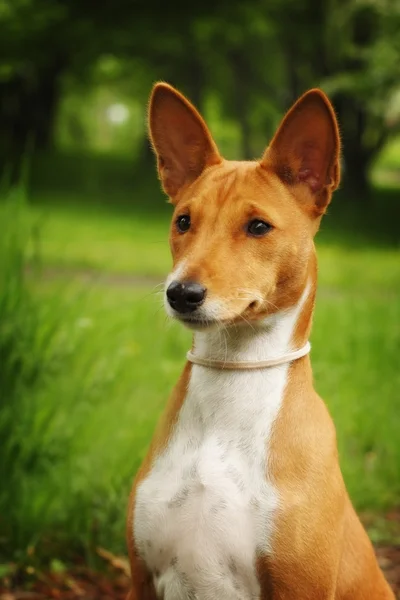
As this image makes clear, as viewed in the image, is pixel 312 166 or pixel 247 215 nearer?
pixel 247 215

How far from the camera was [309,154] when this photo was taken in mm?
2350

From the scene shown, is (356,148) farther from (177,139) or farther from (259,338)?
(259,338)

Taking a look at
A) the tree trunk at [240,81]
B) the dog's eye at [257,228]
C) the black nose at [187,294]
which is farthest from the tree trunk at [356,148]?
the black nose at [187,294]

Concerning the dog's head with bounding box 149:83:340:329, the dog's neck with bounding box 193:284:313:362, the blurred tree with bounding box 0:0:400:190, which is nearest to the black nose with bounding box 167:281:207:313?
the dog's head with bounding box 149:83:340:329

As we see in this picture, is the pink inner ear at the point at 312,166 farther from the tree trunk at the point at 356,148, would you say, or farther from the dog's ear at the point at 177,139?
the tree trunk at the point at 356,148

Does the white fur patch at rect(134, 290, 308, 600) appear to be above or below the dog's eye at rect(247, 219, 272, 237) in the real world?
below

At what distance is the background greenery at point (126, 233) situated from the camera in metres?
3.79

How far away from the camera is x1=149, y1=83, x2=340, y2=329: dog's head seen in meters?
2.08

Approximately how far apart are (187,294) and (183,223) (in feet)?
1.09

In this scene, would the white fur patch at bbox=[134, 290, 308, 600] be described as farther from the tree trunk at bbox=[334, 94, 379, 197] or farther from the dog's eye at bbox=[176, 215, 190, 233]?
the tree trunk at bbox=[334, 94, 379, 197]

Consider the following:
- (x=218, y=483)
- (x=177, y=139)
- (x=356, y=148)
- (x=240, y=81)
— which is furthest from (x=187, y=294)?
(x=240, y=81)

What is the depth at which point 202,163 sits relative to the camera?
2471mm

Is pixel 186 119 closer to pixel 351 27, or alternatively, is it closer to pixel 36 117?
pixel 351 27

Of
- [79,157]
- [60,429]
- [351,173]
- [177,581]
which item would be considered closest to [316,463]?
[177,581]
